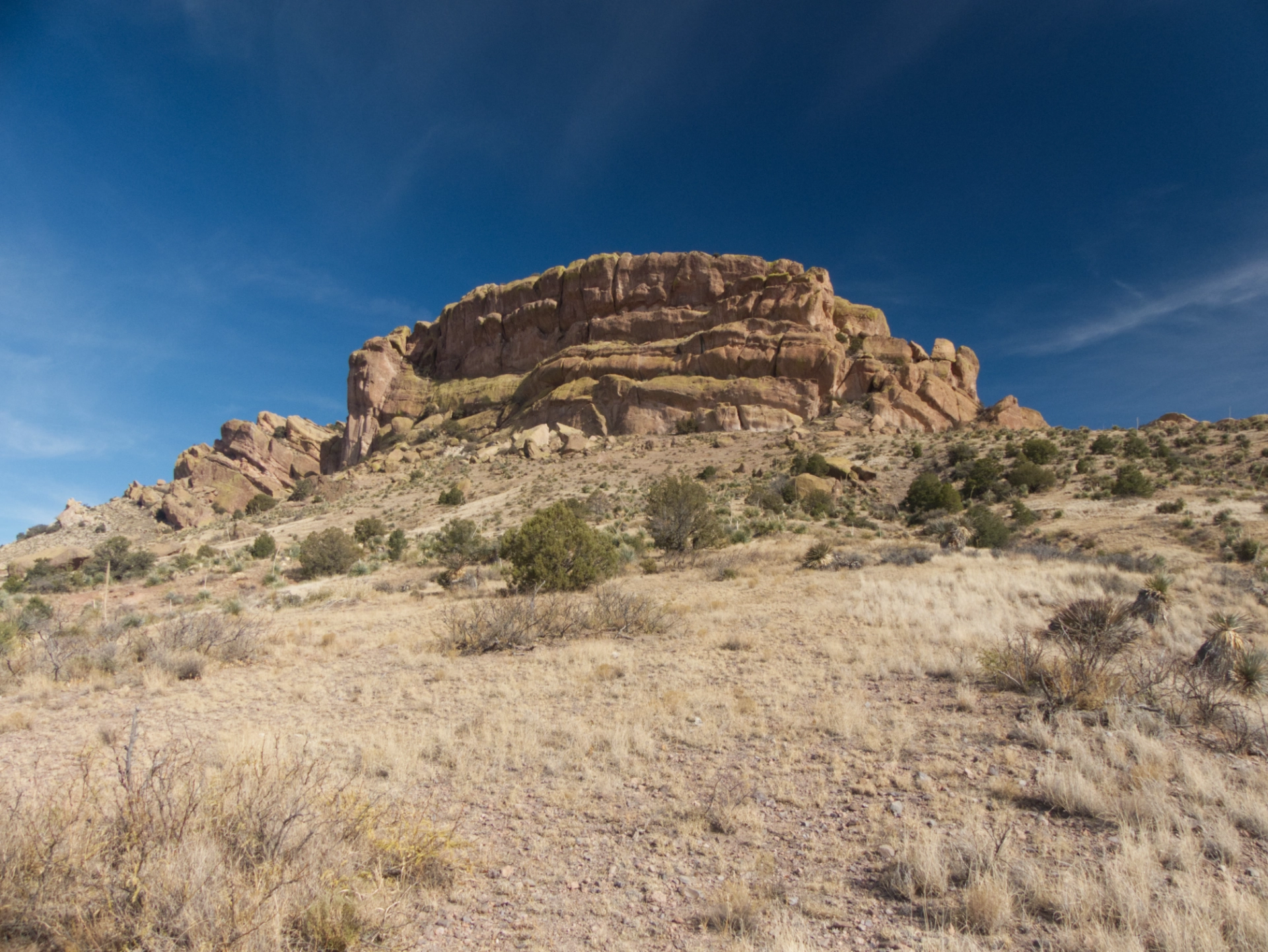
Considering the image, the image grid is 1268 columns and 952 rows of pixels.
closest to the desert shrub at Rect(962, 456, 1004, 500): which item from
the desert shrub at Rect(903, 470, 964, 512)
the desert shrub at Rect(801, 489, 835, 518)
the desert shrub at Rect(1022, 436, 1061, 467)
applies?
the desert shrub at Rect(1022, 436, 1061, 467)

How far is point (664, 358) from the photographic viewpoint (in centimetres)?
5331

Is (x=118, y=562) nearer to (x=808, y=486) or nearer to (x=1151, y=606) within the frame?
(x=808, y=486)

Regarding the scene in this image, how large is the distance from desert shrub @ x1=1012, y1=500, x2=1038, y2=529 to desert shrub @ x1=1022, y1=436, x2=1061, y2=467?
27.0 feet

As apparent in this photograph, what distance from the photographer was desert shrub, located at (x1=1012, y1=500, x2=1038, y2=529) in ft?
71.9

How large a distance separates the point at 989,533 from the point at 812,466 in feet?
42.1

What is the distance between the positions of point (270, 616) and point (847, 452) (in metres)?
33.4

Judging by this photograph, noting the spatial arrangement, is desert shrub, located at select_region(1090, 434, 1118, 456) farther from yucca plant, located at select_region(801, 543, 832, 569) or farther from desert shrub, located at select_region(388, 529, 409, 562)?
desert shrub, located at select_region(388, 529, 409, 562)

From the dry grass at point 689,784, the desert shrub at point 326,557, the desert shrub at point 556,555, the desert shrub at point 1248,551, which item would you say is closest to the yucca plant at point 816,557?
the dry grass at point 689,784

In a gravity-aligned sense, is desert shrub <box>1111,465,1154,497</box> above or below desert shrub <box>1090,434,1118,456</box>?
below

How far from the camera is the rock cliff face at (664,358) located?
158 ft

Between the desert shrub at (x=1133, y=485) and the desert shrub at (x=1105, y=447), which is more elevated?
the desert shrub at (x=1105, y=447)

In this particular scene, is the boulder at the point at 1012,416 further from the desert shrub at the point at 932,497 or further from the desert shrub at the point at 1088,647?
the desert shrub at the point at 1088,647

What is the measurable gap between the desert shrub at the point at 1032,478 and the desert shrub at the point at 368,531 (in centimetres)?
3075

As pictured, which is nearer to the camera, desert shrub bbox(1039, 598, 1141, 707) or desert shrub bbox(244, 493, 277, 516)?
desert shrub bbox(1039, 598, 1141, 707)
